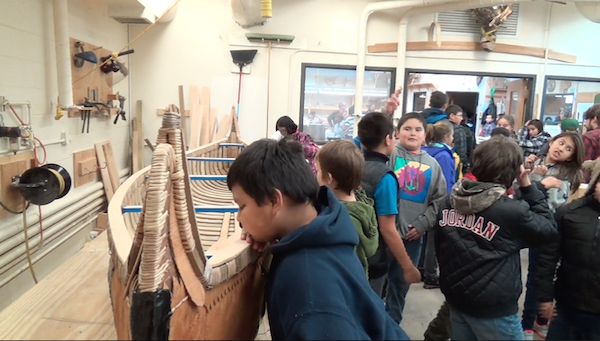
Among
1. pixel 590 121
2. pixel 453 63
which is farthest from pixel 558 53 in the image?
pixel 590 121

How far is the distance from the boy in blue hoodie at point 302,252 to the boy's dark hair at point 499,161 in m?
0.86

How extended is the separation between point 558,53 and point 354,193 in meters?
5.60

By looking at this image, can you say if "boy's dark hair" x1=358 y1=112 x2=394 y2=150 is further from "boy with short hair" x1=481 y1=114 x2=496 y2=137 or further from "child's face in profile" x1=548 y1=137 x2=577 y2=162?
"boy with short hair" x1=481 y1=114 x2=496 y2=137

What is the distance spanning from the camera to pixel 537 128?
13.6ft

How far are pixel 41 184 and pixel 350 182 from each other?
88.9 inches

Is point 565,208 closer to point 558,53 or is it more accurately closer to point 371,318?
point 371,318

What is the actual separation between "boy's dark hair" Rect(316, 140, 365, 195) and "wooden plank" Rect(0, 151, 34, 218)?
7.44 ft

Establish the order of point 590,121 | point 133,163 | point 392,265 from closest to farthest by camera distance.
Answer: point 392,265, point 590,121, point 133,163

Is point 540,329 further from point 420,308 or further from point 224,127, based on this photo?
point 224,127

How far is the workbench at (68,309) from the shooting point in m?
0.75

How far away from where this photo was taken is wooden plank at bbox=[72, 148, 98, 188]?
3.73 m

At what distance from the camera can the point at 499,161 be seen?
56.8 inches

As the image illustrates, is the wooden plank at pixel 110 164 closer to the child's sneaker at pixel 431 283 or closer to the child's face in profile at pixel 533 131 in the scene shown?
the child's sneaker at pixel 431 283

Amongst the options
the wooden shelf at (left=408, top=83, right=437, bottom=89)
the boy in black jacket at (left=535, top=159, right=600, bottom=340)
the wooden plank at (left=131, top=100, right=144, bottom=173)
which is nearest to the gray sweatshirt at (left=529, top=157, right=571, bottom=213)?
the boy in black jacket at (left=535, top=159, right=600, bottom=340)
